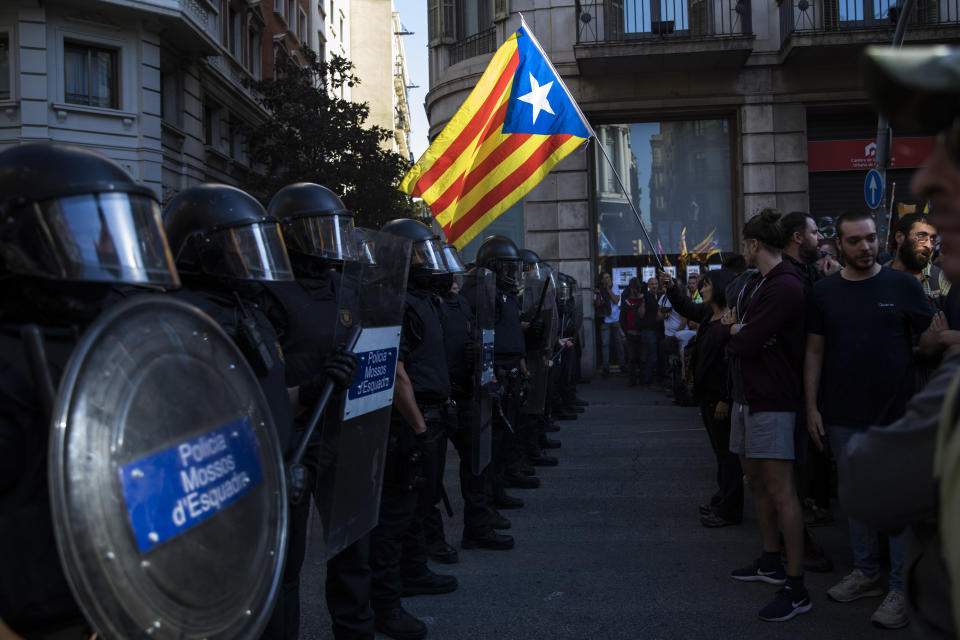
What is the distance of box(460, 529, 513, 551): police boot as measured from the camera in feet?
18.5

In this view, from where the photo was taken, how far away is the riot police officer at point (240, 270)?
2.91 m

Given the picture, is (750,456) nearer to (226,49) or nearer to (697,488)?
(697,488)

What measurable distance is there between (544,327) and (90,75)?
13945mm

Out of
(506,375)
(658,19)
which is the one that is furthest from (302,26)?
(506,375)

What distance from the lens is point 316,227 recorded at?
13.0 ft

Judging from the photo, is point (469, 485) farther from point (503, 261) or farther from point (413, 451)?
point (503, 261)

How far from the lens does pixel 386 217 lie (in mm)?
19812

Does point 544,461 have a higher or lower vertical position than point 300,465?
lower

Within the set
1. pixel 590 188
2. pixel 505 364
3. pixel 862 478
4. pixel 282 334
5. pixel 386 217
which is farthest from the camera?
pixel 386 217

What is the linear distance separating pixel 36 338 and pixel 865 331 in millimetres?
3758

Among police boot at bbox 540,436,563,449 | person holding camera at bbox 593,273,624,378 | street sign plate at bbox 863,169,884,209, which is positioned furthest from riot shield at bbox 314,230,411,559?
person holding camera at bbox 593,273,624,378

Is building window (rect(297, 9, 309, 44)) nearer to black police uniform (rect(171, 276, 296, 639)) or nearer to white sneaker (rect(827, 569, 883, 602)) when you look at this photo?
white sneaker (rect(827, 569, 883, 602))

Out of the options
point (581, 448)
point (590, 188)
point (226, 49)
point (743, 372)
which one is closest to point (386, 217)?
point (590, 188)

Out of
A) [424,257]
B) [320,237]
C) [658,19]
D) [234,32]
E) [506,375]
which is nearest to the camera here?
[320,237]
